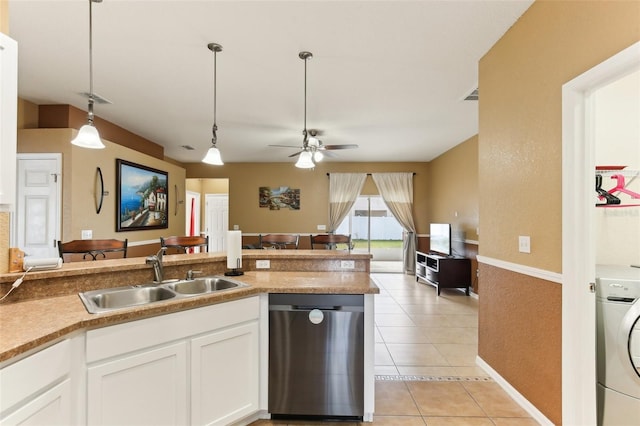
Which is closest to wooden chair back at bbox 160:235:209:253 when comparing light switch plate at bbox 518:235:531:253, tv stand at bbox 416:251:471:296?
light switch plate at bbox 518:235:531:253

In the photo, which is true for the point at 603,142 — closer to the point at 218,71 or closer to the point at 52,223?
the point at 218,71

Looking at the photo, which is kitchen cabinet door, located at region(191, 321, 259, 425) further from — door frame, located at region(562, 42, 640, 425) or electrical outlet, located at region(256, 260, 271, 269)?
door frame, located at region(562, 42, 640, 425)

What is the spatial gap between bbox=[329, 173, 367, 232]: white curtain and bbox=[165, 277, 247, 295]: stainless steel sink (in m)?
5.13

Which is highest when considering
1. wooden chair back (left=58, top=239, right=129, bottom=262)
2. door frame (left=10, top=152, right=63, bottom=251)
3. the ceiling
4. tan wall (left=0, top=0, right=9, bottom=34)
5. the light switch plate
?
the ceiling

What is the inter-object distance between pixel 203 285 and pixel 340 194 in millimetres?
5297

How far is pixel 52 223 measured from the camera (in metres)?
3.50

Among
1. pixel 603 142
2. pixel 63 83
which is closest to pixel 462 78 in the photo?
pixel 603 142

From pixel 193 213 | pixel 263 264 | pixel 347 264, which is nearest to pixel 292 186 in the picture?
pixel 193 213

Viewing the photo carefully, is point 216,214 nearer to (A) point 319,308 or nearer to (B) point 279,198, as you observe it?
(B) point 279,198

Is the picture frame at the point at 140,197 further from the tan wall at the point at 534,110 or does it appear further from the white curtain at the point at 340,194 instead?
the tan wall at the point at 534,110

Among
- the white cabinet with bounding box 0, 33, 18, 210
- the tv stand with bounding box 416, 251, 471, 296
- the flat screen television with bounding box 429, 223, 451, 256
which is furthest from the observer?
the flat screen television with bounding box 429, 223, 451, 256

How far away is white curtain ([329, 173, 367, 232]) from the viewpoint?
7148 mm

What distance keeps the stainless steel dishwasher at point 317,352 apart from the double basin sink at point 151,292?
1.24ft

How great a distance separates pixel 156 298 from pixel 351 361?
1317 millimetres
